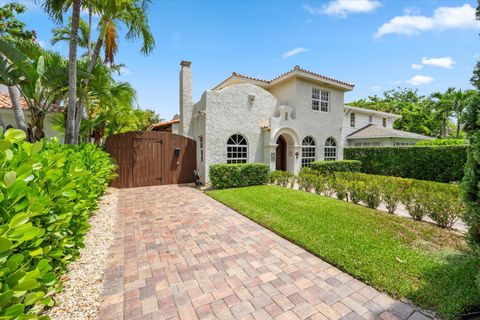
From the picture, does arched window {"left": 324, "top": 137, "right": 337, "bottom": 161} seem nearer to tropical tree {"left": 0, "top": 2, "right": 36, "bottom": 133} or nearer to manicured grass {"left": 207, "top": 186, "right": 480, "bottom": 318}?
manicured grass {"left": 207, "top": 186, "right": 480, "bottom": 318}

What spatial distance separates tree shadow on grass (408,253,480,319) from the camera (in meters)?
2.79

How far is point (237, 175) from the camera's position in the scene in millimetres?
11109

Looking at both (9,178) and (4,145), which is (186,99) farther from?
(9,178)

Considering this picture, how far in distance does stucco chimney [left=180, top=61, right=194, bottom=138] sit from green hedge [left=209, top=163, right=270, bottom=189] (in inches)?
191

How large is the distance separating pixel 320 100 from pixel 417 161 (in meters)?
7.96

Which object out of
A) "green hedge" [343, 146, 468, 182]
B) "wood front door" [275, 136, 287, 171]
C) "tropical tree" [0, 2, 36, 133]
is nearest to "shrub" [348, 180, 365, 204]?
"wood front door" [275, 136, 287, 171]

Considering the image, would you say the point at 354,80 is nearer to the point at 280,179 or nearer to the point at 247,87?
the point at 247,87

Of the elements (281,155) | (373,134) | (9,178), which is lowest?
(9,178)

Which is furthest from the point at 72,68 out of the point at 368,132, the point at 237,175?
the point at 368,132

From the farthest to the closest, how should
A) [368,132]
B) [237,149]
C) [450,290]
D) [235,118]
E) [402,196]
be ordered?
[368,132], [237,149], [235,118], [402,196], [450,290]

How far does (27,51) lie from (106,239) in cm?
730

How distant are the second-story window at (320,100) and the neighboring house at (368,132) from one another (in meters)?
5.44

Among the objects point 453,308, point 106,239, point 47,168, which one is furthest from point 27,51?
point 453,308

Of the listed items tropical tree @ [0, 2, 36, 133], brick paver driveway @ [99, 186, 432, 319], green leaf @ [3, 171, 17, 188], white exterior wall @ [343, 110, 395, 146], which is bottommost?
brick paver driveway @ [99, 186, 432, 319]
